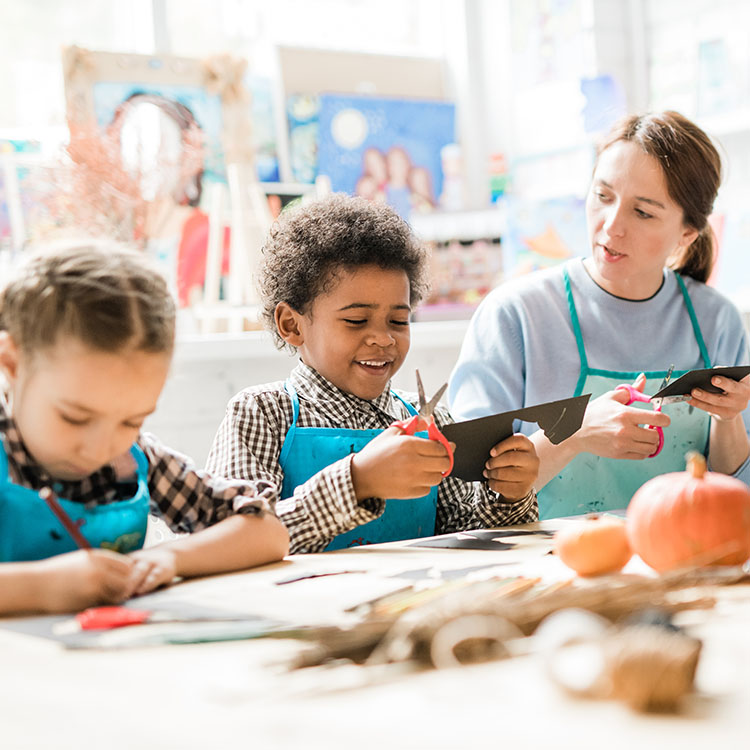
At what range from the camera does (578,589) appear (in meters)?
0.75

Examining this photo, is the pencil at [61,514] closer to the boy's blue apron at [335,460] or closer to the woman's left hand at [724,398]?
the boy's blue apron at [335,460]

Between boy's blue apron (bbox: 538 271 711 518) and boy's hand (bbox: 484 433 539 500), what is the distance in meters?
0.45

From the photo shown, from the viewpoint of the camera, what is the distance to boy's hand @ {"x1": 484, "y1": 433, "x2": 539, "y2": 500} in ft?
4.37

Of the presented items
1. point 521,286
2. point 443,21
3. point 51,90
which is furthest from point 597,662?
point 443,21

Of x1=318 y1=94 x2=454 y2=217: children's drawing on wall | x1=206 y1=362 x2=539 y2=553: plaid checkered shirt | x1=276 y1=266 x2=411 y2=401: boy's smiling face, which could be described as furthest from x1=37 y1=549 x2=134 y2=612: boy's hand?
x1=318 y1=94 x2=454 y2=217: children's drawing on wall

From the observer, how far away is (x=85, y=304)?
981 mm

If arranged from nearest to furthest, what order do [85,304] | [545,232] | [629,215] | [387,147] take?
[85,304]
[629,215]
[545,232]
[387,147]

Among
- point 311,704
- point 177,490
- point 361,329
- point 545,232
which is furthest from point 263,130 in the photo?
point 311,704

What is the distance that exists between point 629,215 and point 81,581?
1.27 m

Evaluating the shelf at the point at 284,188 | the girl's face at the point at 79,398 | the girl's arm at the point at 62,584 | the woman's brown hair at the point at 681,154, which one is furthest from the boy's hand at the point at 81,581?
the shelf at the point at 284,188

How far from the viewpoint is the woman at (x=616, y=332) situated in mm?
1792

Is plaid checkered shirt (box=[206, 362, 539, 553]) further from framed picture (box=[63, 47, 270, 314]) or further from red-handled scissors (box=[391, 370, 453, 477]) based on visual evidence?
framed picture (box=[63, 47, 270, 314])

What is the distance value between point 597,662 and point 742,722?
8cm

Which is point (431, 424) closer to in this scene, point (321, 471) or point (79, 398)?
point (321, 471)
